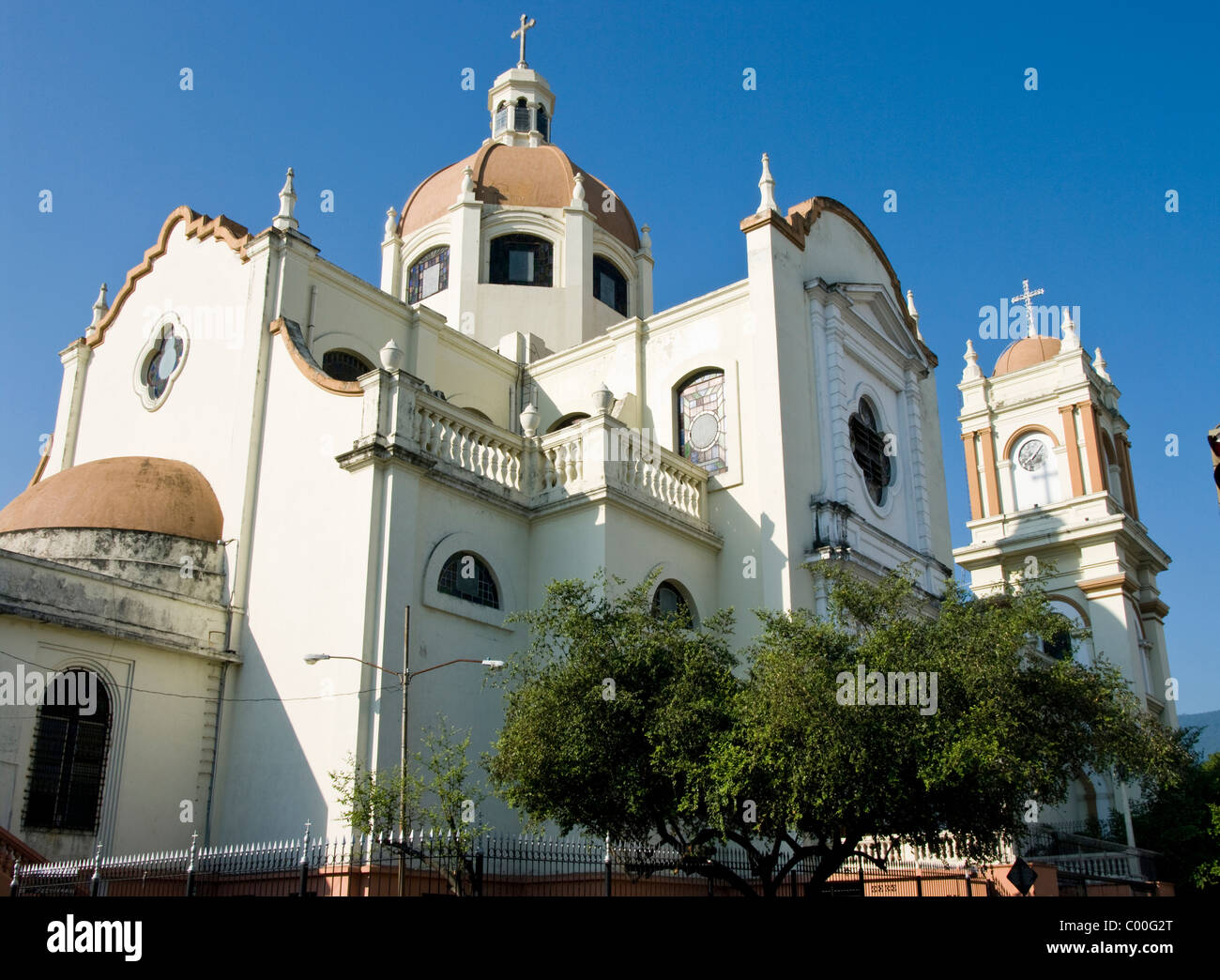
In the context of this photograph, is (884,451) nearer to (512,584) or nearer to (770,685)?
(512,584)

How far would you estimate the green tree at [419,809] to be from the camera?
1294cm

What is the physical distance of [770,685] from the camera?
12.5 meters

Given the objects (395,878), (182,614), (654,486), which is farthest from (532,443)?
(395,878)

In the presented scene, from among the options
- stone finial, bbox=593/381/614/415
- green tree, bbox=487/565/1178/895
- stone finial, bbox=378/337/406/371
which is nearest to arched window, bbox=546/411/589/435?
stone finial, bbox=593/381/614/415

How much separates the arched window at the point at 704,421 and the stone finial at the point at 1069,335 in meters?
20.2

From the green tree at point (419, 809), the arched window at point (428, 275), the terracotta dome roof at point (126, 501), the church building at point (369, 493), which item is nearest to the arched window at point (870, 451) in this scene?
the church building at point (369, 493)

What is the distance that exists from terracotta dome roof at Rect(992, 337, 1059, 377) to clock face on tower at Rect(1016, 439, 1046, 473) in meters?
2.86

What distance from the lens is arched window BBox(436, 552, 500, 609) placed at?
17.1m

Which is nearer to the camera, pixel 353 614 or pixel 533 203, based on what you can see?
pixel 353 614

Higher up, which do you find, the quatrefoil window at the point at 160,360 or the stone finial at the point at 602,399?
the quatrefoil window at the point at 160,360

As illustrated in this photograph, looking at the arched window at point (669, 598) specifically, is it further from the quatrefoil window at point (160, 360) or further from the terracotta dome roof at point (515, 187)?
the terracotta dome roof at point (515, 187)

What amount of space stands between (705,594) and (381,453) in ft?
21.0

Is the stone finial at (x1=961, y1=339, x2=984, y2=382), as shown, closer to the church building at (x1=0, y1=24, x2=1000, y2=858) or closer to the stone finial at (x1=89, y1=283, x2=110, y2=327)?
the church building at (x1=0, y1=24, x2=1000, y2=858)

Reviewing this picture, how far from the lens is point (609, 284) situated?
29.8m
